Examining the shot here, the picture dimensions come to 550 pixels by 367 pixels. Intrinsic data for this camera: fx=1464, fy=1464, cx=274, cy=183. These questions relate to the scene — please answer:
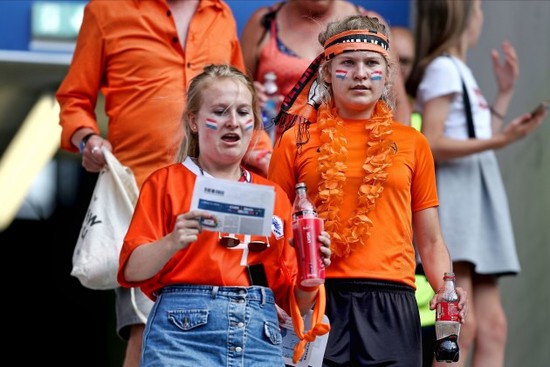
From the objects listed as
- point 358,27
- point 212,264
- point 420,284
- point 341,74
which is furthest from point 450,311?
point 420,284

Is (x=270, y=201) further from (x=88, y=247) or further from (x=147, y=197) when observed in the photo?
(x=88, y=247)

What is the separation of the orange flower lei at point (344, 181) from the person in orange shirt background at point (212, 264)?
184 millimetres

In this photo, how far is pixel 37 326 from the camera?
757 centimetres

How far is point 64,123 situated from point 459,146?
1.72m

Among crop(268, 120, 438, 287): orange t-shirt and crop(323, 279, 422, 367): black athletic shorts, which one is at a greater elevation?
crop(268, 120, 438, 287): orange t-shirt

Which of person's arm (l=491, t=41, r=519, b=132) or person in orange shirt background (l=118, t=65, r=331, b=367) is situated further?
person's arm (l=491, t=41, r=519, b=132)

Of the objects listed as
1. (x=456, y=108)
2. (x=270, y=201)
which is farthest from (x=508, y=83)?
(x=270, y=201)

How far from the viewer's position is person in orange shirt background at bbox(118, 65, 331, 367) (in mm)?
4348

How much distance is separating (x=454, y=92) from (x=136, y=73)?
58.6 inches

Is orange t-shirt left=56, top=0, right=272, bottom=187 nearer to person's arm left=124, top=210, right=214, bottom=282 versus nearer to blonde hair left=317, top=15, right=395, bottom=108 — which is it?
blonde hair left=317, top=15, right=395, bottom=108

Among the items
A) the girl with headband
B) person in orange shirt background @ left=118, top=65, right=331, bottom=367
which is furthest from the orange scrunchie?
the girl with headband

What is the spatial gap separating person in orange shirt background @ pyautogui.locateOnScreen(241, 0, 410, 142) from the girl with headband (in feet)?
3.24

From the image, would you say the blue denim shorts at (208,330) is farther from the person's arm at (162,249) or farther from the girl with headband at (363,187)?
the girl with headband at (363,187)

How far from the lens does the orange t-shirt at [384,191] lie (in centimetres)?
476
